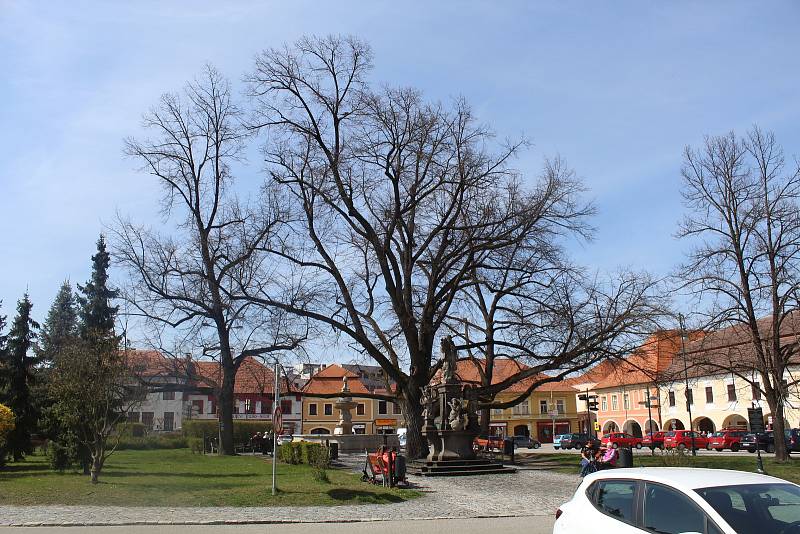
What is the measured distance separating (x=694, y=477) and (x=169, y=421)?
1994 inches

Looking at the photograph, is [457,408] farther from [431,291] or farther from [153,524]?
[153,524]

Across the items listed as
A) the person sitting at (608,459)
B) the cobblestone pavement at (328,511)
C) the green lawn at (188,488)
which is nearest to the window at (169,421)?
the green lawn at (188,488)

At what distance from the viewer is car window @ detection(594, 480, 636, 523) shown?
671 cm

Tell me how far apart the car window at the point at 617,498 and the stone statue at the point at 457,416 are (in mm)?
18094

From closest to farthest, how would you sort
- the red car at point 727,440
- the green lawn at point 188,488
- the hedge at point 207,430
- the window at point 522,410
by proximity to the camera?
the green lawn at point 188,488
the hedge at point 207,430
the red car at point 727,440
the window at point 522,410

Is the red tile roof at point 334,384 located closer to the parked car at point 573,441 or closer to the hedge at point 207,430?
the parked car at point 573,441

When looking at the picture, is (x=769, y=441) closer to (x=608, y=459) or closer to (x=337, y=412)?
(x=608, y=459)

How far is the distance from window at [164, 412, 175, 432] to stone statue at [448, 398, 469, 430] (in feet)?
99.5

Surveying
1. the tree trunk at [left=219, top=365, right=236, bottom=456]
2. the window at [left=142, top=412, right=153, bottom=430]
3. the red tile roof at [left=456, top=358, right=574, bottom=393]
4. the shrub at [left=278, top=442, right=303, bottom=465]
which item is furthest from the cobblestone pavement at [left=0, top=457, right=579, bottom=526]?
the red tile roof at [left=456, top=358, right=574, bottom=393]

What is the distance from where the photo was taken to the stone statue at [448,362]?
2623 centimetres

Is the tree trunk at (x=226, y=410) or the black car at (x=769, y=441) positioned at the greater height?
the tree trunk at (x=226, y=410)

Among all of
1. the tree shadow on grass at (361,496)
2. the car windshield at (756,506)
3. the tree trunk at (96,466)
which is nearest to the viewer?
the car windshield at (756,506)

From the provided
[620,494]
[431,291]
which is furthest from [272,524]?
[431,291]

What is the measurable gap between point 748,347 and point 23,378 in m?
35.5
